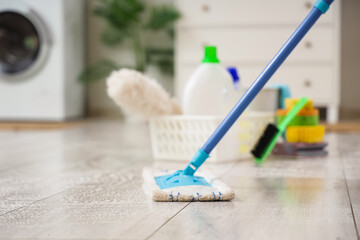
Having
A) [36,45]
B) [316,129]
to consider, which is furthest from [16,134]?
[316,129]

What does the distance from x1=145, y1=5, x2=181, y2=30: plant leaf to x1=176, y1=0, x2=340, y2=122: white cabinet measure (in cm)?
5

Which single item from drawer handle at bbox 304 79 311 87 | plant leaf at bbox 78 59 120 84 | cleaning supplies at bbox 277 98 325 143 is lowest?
cleaning supplies at bbox 277 98 325 143

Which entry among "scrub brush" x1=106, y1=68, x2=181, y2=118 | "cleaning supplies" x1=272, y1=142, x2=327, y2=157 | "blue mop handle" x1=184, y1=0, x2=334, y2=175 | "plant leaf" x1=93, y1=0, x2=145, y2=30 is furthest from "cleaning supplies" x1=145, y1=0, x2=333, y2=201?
"plant leaf" x1=93, y1=0, x2=145, y2=30

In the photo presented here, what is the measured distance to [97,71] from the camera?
2.98m

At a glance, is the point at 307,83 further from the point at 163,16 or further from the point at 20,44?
the point at 20,44

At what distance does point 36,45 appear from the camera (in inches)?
112

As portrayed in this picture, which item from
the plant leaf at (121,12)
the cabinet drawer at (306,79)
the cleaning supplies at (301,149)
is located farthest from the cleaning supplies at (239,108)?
the plant leaf at (121,12)

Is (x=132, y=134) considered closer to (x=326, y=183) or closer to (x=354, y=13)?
(x=326, y=183)

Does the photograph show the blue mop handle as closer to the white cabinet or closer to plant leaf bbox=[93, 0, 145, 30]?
the white cabinet

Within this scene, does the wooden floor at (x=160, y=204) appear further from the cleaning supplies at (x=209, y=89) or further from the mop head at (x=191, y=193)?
the cleaning supplies at (x=209, y=89)

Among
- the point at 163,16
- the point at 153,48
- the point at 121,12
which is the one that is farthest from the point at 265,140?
the point at 153,48

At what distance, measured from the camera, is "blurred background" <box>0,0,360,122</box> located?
8.71 ft

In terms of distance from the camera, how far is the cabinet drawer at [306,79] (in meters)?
2.66

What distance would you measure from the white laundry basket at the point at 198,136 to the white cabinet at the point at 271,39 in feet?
4.21
